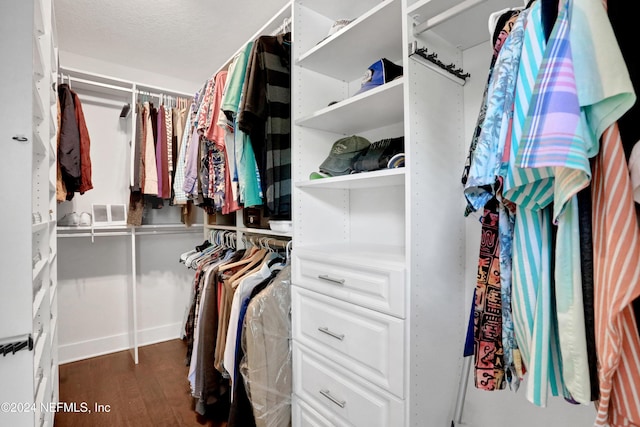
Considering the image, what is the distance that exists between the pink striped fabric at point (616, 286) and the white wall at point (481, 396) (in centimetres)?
53

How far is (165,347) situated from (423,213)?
8.79ft

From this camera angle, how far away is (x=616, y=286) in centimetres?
50

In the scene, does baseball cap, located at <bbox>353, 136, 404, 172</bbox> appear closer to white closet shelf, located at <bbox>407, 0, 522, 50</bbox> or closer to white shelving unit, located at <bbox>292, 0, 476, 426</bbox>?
white shelving unit, located at <bbox>292, 0, 476, 426</bbox>

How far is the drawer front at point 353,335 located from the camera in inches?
37.0

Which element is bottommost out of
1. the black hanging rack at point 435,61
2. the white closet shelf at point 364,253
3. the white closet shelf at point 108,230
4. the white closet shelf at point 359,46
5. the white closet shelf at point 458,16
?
the white closet shelf at point 364,253

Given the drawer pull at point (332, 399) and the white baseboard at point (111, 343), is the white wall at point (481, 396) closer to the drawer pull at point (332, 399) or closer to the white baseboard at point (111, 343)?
the drawer pull at point (332, 399)

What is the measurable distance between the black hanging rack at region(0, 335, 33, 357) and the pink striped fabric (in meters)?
1.21

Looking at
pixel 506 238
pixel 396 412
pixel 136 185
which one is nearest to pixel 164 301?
pixel 136 185

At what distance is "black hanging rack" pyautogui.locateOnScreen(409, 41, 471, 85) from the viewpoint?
3.06ft

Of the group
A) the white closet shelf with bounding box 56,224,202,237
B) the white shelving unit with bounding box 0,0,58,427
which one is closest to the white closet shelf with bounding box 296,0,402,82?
the white shelving unit with bounding box 0,0,58,427

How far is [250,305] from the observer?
4.33 feet

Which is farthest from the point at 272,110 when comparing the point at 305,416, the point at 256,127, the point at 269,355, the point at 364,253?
the point at 305,416

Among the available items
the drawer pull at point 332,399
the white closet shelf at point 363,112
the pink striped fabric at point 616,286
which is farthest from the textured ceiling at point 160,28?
the drawer pull at point 332,399

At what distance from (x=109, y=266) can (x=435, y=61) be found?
2877 mm
